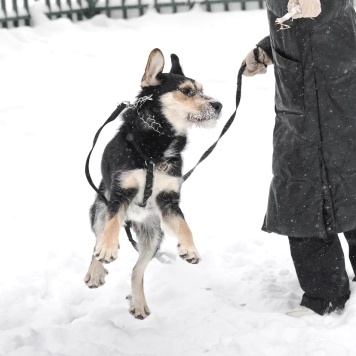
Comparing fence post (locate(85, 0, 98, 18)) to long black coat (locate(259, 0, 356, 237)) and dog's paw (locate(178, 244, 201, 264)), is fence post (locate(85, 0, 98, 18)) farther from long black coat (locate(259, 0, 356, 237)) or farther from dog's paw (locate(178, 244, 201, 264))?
dog's paw (locate(178, 244, 201, 264))

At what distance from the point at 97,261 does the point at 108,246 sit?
0.70 meters

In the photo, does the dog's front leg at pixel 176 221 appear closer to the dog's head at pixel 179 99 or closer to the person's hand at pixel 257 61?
the dog's head at pixel 179 99

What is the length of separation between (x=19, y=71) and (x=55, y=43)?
99 cm

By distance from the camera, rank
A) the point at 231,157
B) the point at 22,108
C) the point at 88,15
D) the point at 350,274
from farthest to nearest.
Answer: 1. the point at 88,15
2. the point at 22,108
3. the point at 231,157
4. the point at 350,274

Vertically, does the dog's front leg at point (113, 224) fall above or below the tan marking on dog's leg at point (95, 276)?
above

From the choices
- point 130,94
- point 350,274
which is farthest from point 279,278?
point 130,94

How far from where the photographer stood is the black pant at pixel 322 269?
13.8 feet

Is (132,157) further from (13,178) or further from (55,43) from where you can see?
(55,43)

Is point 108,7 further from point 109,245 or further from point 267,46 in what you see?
point 109,245

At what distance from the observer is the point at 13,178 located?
673cm

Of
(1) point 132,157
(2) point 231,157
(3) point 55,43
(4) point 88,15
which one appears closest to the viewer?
(1) point 132,157

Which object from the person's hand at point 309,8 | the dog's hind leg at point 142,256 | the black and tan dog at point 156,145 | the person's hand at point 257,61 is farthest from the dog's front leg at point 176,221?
the person's hand at point 309,8

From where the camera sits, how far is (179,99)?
4.24 meters

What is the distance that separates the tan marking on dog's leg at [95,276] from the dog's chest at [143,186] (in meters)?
0.41
